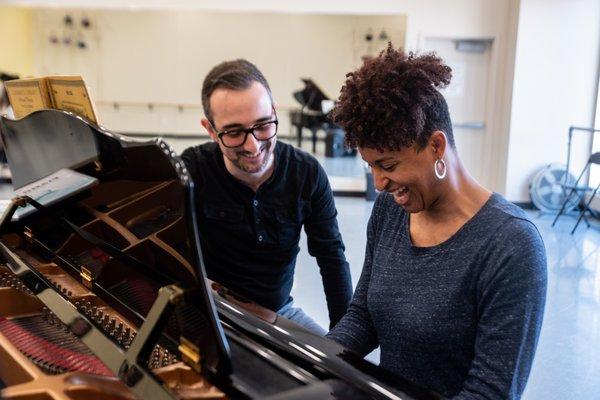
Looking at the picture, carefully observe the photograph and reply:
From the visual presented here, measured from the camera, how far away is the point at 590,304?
13.3 feet

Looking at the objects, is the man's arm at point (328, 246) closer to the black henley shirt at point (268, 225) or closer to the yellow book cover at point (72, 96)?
the black henley shirt at point (268, 225)

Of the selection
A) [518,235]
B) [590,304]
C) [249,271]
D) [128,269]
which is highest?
[518,235]

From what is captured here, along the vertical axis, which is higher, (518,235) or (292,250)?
(518,235)

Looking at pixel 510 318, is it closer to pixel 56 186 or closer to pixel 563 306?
pixel 56 186

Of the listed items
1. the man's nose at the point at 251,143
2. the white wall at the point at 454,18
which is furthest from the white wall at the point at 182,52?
the man's nose at the point at 251,143

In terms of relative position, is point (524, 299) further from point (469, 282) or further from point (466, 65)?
point (466, 65)

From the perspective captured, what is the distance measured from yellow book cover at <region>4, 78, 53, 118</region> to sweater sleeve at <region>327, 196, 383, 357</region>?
96 centimetres

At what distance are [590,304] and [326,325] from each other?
1.98 meters

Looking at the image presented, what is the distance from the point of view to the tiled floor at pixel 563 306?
2945 mm

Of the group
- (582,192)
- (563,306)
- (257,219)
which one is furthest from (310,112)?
(257,219)

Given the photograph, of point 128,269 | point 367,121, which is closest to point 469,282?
point 367,121

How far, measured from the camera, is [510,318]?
3.73 ft

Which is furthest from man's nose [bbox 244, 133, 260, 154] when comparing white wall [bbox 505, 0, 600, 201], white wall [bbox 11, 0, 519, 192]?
white wall [bbox 505, 0, 600, 201]

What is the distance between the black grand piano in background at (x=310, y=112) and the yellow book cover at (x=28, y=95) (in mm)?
6710
